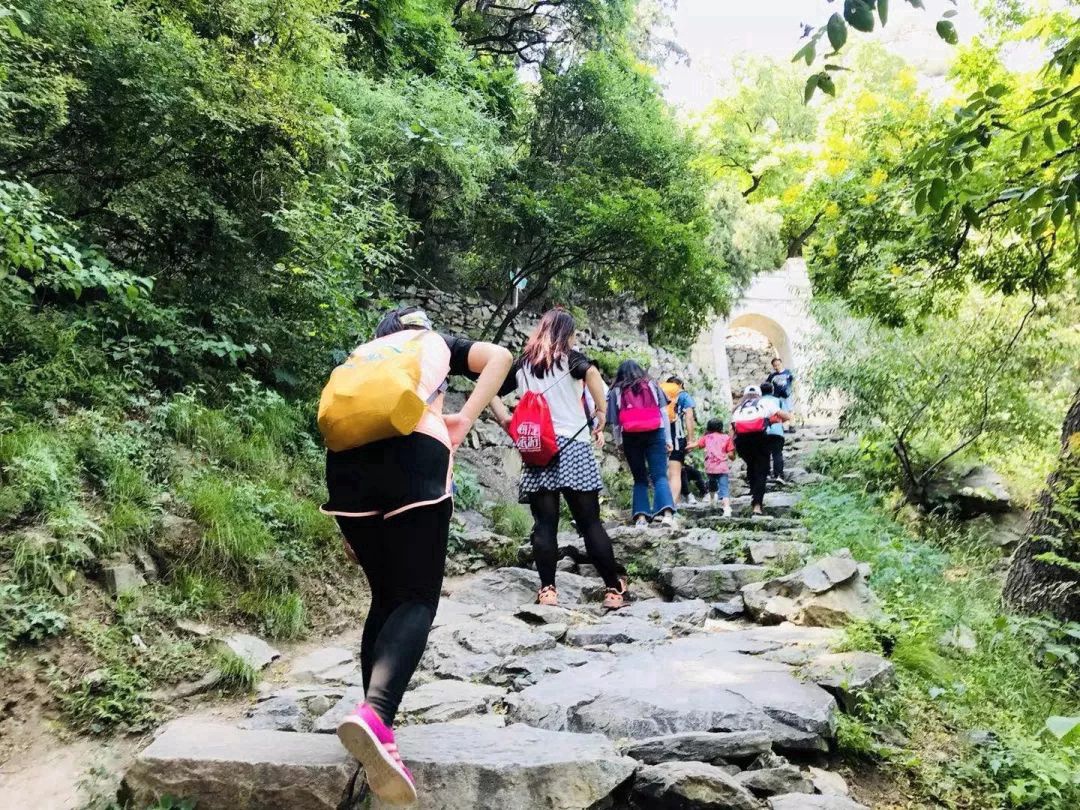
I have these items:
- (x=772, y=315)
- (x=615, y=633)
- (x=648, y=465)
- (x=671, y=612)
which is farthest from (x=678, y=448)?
(x=772, y=315)

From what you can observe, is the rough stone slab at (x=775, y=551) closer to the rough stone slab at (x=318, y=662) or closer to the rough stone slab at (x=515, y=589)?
the rough stone slab at (x=515, y=589)

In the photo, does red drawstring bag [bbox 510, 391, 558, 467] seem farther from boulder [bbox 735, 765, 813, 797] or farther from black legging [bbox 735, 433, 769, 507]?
black legging [bbox 735, 433, 769, 507]

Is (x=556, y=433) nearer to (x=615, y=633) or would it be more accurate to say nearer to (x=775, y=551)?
(x=615, y=633)

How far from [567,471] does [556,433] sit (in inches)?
10.1

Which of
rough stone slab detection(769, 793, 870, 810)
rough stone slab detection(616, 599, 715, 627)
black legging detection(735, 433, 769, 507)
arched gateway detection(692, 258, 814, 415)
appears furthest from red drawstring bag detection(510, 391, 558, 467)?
arched gateway detection(692, 258, 814, 415)

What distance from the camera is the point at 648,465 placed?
619 centimetres

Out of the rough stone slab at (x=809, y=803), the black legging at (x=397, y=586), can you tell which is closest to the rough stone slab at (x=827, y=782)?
the rough stone slab at (x=809, y=803)

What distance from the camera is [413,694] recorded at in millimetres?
3219

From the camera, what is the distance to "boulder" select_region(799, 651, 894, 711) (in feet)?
9.46

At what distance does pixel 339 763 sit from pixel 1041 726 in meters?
2.87

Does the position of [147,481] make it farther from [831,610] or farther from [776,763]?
[831,610]

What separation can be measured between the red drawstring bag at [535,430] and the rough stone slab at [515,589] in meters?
1.20

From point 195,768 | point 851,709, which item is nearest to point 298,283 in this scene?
point 195,768

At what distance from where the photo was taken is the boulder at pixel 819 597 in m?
4.08
